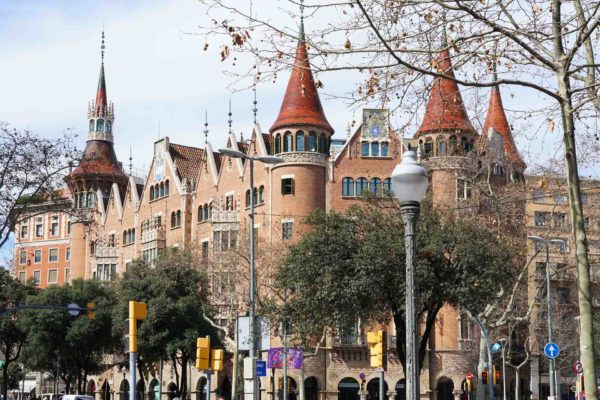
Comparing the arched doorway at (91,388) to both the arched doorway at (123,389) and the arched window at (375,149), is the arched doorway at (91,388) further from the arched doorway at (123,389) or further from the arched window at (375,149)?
the arched window at (375,149)

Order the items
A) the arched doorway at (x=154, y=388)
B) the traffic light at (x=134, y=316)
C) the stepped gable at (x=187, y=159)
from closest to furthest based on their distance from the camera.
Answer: the traffic light at (x=134, y=316) < the arched doorway at (x=154, y=388) < the stepped gable at (x=187, y=159)

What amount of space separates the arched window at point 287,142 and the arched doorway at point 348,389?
Answer: 14.2 meters

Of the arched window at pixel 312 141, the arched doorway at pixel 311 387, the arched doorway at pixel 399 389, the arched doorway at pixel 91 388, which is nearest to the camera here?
the arched doorway at pixel 399 389

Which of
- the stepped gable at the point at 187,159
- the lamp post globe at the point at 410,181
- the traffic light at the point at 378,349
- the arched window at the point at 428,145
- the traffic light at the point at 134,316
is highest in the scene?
the stepped gable at the point at 187,159

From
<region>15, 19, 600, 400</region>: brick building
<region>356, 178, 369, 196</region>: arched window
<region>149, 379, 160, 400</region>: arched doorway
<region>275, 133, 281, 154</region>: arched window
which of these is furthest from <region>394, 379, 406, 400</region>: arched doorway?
<region>149, 379, 160, 400</region>: arched doorway

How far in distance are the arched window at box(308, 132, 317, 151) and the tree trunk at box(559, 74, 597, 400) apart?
50.7m

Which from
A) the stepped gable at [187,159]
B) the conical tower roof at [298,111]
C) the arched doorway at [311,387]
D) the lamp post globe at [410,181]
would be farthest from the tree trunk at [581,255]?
the stepped gable at [187,159]

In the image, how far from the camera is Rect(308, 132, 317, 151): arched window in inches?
2511

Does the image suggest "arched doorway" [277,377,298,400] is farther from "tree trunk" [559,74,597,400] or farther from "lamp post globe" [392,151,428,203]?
"lamp post globe" [392,151,428,203]

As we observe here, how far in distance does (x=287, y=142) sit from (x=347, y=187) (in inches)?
182

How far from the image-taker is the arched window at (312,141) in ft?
209

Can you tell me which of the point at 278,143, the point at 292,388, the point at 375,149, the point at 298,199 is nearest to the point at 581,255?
the point at 298,199

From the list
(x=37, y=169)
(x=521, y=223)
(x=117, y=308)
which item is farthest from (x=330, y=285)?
(x=117, y=308)

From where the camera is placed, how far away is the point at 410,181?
12531 mm
